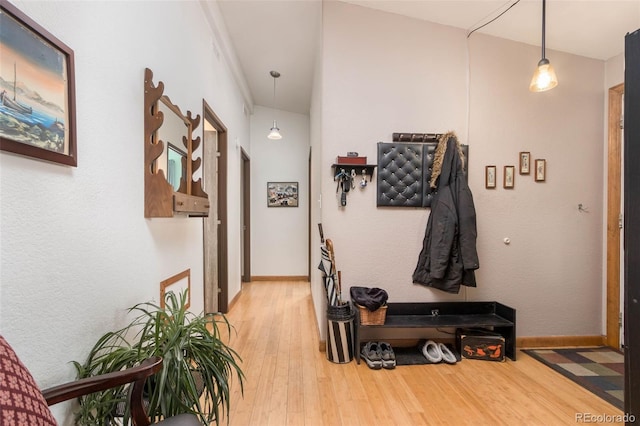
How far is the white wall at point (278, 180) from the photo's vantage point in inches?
204

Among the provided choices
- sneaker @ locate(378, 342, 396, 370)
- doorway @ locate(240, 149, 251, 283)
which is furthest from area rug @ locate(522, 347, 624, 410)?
doorway @ locate(240, 149, 251, 283)

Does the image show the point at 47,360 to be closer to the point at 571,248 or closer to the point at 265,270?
the point at 571,248

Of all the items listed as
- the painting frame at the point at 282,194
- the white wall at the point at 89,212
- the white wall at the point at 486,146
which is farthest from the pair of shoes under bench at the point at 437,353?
the painting frame at the point at 282,194

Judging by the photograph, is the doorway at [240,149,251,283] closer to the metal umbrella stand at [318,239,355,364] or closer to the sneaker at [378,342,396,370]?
the metal umbrella stand at [318,239,355,364]

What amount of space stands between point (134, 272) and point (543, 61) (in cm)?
293

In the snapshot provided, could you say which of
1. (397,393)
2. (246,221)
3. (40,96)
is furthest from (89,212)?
(246,221)

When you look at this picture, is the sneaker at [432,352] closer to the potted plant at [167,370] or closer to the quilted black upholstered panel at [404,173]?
the quilted black upholstered panel at [404,173]

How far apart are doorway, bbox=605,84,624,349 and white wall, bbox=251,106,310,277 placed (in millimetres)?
3848

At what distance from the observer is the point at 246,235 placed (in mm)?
5098

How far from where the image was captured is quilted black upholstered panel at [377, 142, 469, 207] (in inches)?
100

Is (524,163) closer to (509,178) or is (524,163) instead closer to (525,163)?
(525,163)

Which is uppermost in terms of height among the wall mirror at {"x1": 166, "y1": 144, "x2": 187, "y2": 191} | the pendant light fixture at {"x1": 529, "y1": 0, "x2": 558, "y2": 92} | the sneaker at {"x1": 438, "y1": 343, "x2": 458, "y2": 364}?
the pendant light fixture at {"x1": 529, "y1": 0, "x2": 558, "y2": 92}

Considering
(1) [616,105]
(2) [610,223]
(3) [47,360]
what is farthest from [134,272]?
(1) [616,105]

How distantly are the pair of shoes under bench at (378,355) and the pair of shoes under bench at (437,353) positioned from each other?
0.30 m
